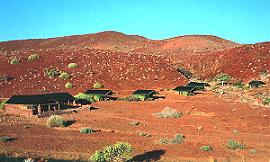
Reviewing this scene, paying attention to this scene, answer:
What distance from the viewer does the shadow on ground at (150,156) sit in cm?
2398

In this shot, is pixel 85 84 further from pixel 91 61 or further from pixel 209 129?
pixel 209 129

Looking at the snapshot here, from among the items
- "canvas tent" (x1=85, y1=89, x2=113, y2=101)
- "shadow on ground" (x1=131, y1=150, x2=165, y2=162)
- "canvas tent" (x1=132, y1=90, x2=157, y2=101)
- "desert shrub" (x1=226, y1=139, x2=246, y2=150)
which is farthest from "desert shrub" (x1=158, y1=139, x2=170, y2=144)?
"canvas tent" (x1=85, y1=89, x2=113, y2=101)

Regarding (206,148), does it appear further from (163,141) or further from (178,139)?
(163,141)

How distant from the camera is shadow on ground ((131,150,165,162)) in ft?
78.7

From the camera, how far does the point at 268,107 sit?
41438 millimetres

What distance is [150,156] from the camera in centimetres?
2464

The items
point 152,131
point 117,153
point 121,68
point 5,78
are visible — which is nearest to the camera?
point 117,153

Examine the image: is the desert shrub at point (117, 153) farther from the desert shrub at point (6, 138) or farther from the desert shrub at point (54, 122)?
the desert shrub at point (54, 122)

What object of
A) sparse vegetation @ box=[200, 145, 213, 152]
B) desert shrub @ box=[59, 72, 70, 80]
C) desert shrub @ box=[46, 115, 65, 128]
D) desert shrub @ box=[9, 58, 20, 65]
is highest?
desert shrub @ box=[9, 58, 20, 65]

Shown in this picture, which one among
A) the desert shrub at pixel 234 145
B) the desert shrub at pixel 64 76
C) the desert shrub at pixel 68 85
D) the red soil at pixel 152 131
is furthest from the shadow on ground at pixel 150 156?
the desert shrub at pixel 64 76

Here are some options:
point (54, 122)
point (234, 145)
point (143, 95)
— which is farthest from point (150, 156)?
point (143, 95)

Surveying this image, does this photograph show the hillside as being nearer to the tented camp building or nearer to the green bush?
the green bush

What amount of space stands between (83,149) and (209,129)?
1202 centimetres

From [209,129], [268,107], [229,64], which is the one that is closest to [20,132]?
[209,129]
